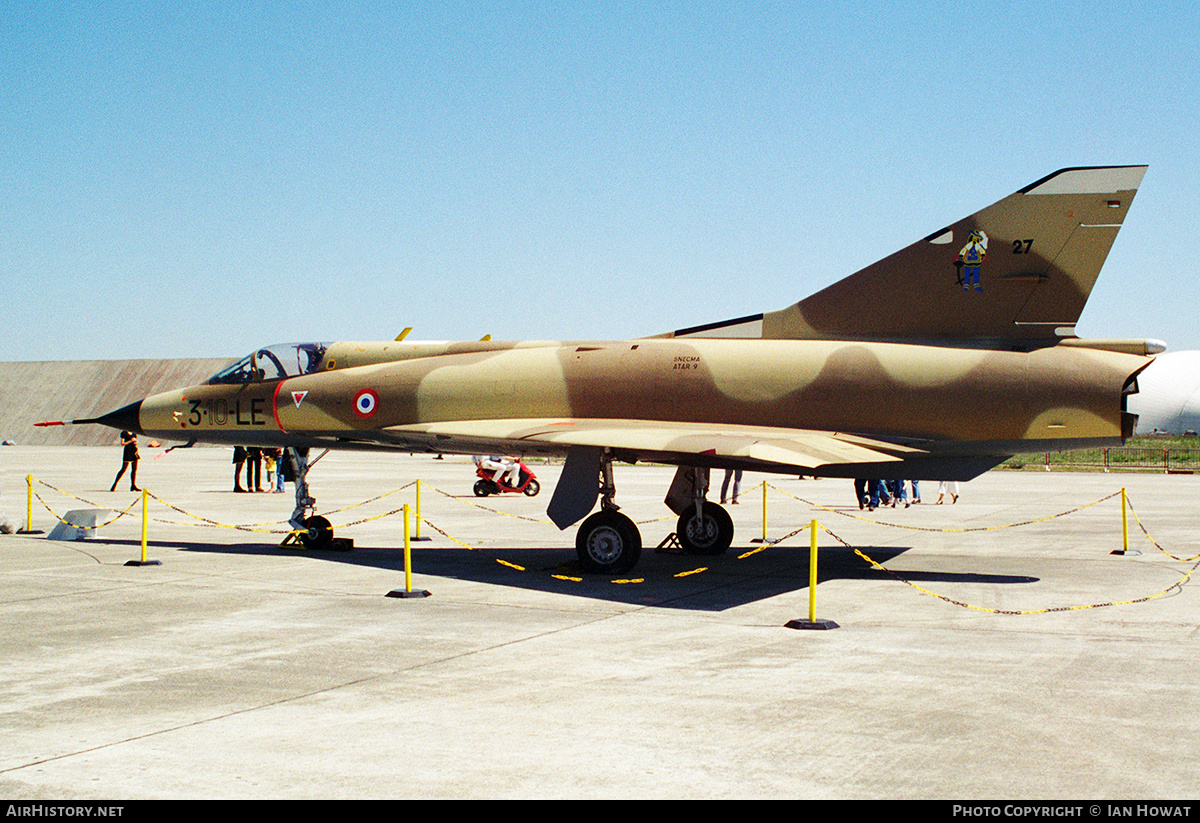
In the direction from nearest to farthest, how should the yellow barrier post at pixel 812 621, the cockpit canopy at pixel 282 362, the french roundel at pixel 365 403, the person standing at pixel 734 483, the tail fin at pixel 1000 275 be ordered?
the yellow barrier post at pixel 812 621, the tail fin at pixel 1000 275, the french roundel at pixel 365 403, the cockpit canopy at pixel 282 362, the person standing at pixel 734 483

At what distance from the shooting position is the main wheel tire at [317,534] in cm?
1576

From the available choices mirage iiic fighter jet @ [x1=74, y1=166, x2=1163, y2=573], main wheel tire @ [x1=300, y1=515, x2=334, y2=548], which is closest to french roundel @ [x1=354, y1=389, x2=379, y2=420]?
mirage iiic fighter jet @ [x1=74, y1=166, x2=1163, y2=573]

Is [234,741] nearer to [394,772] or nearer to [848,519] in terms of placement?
[394,772]

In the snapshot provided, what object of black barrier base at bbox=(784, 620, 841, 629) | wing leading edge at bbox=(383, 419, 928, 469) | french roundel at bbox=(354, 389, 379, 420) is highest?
french roundel at bbox=(354, 389, 379, 420)

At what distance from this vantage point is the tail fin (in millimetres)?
12523

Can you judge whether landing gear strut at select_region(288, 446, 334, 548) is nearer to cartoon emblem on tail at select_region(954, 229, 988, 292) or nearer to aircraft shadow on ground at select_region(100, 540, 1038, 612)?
aircraft shadow on ground at select_region(100, 540, 1038, 612)

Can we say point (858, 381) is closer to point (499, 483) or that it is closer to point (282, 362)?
point (282, 362)

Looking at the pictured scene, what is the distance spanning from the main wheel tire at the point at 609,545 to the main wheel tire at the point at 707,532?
2.60 meters

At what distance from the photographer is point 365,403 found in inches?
598

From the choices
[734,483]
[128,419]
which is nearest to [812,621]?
[128,419]

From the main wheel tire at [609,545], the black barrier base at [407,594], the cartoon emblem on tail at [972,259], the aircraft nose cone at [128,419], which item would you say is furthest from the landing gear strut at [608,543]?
the aircraft nose cone at [128,419]

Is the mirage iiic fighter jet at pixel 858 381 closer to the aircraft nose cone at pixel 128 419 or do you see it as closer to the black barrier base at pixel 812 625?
the black barrier base at pixel 812 625

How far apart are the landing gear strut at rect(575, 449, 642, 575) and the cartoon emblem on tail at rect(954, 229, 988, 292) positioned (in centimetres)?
504
